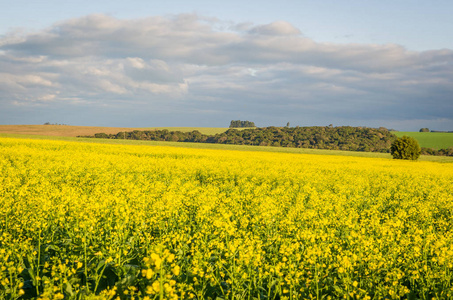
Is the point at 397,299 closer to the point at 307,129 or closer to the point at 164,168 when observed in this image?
the point at 164,168

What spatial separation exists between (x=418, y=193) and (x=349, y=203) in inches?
227

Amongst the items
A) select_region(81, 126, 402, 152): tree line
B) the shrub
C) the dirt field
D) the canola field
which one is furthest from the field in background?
the canola field

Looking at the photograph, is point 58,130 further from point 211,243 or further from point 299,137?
point 211,243

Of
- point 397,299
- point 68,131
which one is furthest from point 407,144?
point 68,131

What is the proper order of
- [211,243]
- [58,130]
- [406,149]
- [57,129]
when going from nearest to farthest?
[211,243], [406,149], [58,130], [57,129]

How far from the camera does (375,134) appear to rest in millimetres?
101688

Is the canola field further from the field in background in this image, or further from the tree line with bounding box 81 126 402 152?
the field in background

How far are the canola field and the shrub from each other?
3580 cm

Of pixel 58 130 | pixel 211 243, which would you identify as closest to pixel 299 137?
pixel 58 130

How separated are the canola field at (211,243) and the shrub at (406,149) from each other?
35.8m

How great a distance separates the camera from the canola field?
4535mm

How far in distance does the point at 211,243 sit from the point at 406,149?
179 ft

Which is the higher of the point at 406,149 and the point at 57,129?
the point at 57,129

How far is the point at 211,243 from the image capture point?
5766mm
